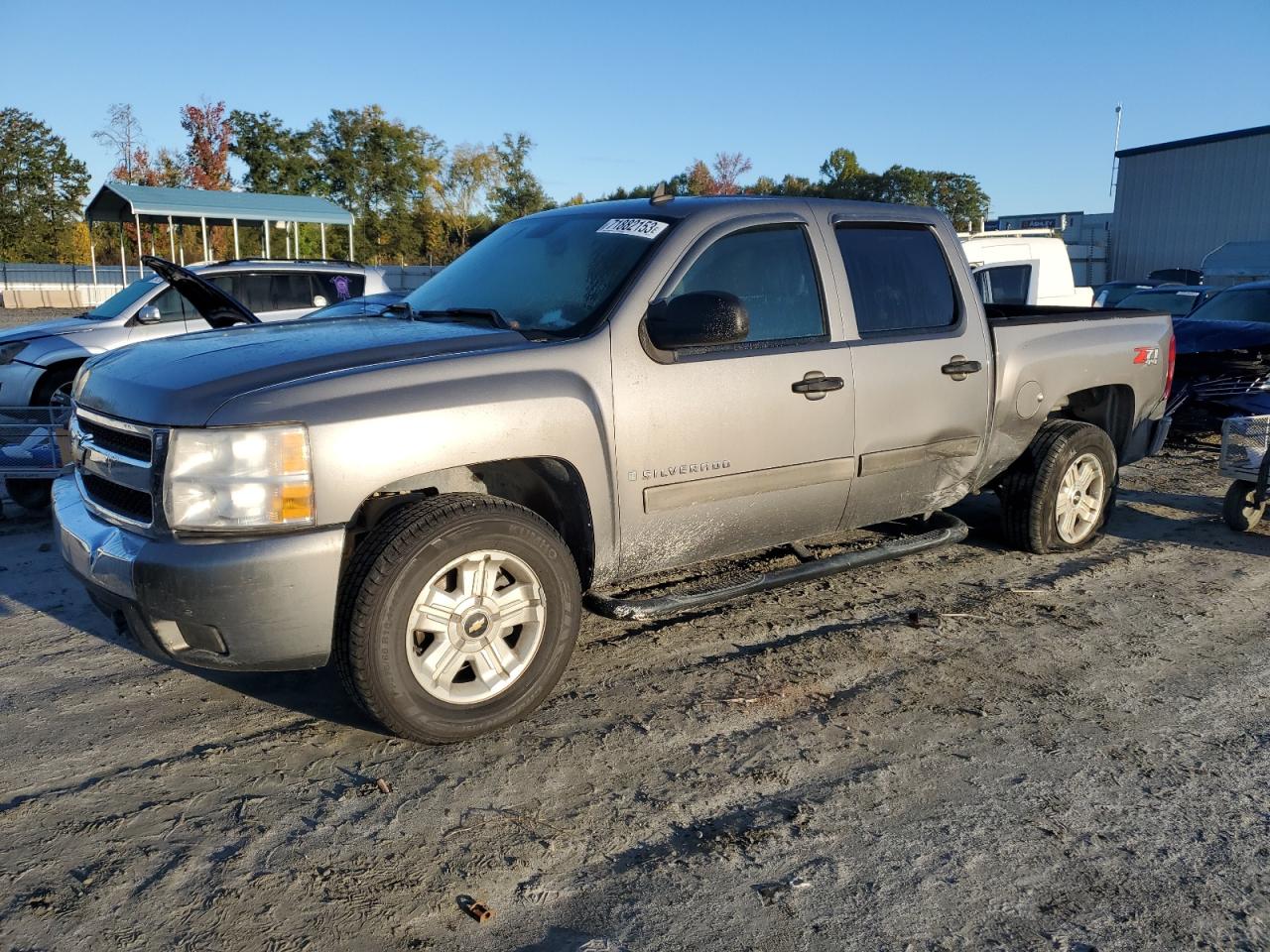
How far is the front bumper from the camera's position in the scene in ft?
10.4

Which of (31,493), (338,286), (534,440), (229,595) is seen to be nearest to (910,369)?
(534,440)

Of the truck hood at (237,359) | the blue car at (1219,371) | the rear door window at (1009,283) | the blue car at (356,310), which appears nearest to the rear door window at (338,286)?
the blue car at (356,310)

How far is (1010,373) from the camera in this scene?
533 centimetres

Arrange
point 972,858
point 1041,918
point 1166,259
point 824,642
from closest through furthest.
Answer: point 1041,918, point 972,858, point 824,642, point 1166,259

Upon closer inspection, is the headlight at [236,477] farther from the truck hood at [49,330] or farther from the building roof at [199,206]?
the building roof at [199,206]

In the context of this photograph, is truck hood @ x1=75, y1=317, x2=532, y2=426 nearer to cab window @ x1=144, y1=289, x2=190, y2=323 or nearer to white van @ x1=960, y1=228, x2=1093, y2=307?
cab window @ x1=144, y1=289, x2=190, y2=323

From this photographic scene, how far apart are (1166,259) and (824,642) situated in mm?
43568

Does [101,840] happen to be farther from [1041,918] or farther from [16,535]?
[16,535]

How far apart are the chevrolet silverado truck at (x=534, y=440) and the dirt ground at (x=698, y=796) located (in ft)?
1.20

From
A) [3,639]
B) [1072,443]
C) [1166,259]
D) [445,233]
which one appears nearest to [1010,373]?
[1072,443]

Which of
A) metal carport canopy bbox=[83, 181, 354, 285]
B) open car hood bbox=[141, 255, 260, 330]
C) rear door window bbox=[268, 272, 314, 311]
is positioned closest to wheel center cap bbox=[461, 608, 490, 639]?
open car hood bbox=[141, 255, 260, 330]

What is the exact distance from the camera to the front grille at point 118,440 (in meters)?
3.37

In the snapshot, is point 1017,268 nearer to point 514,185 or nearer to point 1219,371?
point 1219,371

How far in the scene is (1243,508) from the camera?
6.53 metres
